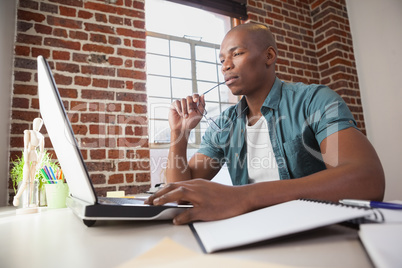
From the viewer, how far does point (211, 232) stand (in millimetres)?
354

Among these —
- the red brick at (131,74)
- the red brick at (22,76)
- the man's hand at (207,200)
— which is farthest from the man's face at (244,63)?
the red brick at (22,76)

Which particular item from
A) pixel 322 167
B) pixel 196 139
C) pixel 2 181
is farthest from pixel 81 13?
pixel 322 167

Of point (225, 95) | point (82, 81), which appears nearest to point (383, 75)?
point (225, 95)

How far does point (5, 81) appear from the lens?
1.45m

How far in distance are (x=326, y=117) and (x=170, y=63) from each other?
203cm

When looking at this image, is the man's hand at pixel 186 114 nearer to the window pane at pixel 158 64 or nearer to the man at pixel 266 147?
the man at pixel 266 147

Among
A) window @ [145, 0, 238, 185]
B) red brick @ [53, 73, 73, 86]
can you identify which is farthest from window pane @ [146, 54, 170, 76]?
red brick @ [53, 73, 73, 86]

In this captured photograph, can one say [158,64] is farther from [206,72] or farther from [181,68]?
[206,72]

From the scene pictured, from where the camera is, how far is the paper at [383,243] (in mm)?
238

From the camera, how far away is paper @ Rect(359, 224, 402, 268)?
0.24 meters

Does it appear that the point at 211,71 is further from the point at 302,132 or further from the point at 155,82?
the point at 302,132

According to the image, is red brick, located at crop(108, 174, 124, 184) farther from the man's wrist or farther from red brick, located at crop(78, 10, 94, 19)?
red brick, located at crop(78, 10, 94, 19)

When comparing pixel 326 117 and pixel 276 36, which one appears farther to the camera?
pixel 276 36

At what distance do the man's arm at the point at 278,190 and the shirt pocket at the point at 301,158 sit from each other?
0.33m
